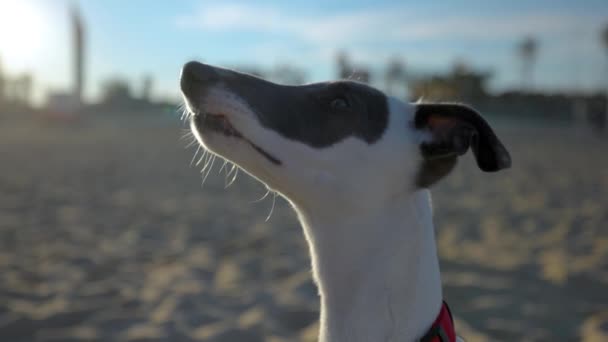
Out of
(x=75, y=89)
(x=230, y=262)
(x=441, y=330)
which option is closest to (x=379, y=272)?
(x=441, y=330)

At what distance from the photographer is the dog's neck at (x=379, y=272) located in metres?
1.85

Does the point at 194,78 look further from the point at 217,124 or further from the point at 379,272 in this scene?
the point at 379,272

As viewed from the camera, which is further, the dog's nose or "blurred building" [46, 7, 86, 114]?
"blurred building" [46, 7, 86, 114]

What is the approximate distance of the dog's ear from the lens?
5.97 ft

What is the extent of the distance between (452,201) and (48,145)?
1318 cm

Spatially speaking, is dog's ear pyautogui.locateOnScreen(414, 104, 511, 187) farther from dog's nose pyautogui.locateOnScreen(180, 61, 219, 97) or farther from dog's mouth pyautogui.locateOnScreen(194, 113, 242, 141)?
dog's nose pyautogui.locateOnScreen(180, 61, 219, 97)

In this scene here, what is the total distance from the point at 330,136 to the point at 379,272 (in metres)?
0.52

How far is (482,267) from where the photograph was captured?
188 inches

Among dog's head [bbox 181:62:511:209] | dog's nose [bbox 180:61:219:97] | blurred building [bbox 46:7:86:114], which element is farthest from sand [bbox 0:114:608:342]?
blurred building [bbox 46:7:86:114]

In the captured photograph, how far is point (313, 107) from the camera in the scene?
6.57 ft

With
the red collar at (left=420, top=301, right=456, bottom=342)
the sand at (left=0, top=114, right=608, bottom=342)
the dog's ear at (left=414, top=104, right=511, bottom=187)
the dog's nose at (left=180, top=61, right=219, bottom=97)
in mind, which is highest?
the dog's nose at (left=180, top=61, right=219, bottom=97)

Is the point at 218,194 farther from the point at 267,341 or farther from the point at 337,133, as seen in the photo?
the point at 337,133

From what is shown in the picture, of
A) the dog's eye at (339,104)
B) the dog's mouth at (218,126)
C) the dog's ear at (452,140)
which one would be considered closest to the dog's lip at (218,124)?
the dog's mouth at (218,126)

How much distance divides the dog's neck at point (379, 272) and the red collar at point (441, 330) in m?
0.02
